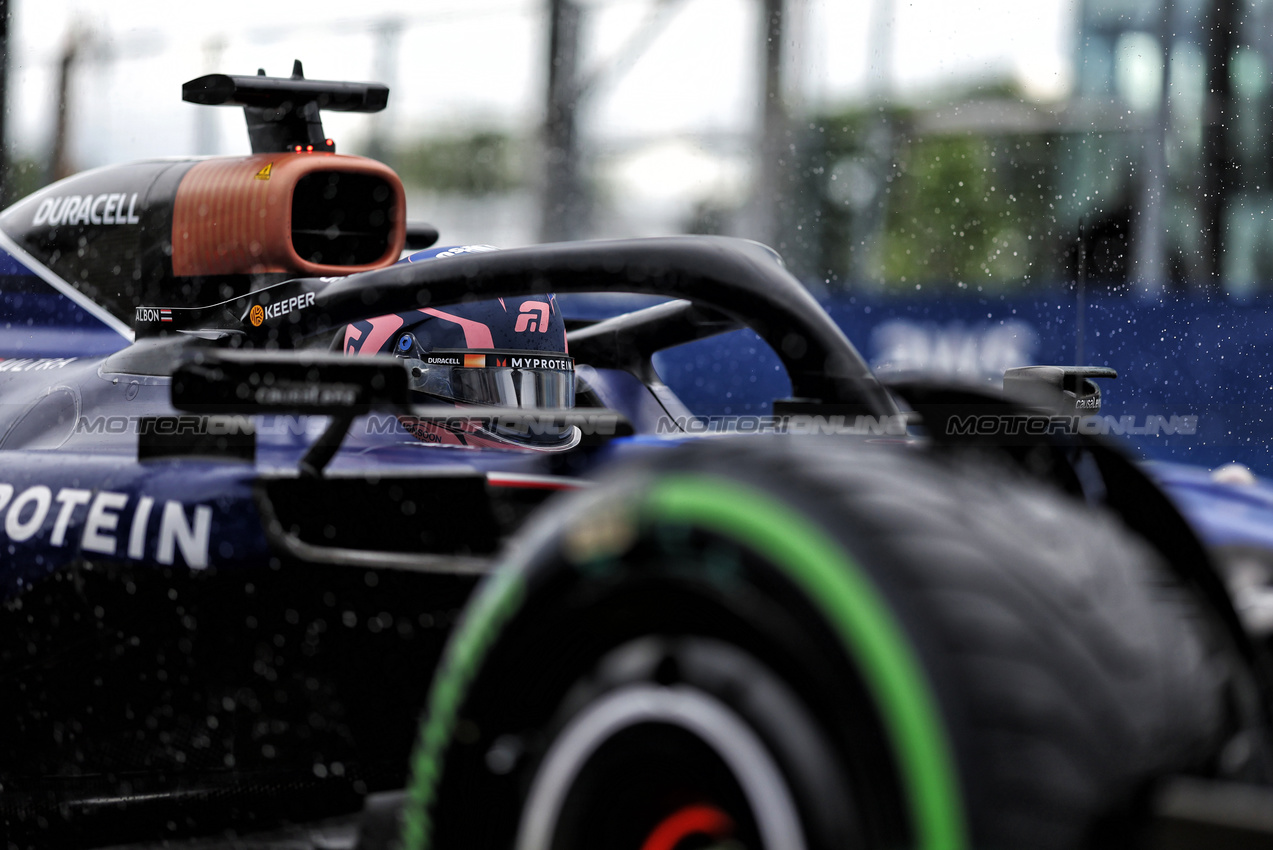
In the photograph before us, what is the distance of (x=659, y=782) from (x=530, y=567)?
166 millimetres

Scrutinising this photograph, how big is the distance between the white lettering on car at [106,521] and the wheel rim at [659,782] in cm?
68

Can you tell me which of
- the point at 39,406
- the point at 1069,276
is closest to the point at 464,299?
the point at 39,406

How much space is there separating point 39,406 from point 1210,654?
5.52 ft

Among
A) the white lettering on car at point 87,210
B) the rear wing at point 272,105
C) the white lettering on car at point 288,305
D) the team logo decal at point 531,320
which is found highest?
the rear wing at point 272,105

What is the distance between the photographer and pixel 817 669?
0.78 metres

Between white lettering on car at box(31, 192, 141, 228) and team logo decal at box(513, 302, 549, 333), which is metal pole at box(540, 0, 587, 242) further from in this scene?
white lettering on car at box(31, 192, 141, 228)

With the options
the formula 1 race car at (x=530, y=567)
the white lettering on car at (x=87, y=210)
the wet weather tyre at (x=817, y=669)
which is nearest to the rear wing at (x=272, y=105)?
the formula 1 race car at (x=530, y=567)

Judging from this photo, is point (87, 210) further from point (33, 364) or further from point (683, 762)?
point (683, 762)

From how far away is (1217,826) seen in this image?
730 millimetres

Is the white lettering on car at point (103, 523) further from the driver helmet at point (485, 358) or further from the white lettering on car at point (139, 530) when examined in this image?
the driver helmet at point (485, 358)

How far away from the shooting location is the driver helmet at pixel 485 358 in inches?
87.7

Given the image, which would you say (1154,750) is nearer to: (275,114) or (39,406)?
(39,406)

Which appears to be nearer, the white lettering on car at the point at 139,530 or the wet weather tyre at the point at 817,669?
the wet weather tyre at the point at 817,669

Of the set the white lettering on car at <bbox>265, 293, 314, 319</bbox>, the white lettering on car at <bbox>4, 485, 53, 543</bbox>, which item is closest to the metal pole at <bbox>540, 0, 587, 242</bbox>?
the white lettering on car at <bbox>265, 293, 314, 319</bbox>
